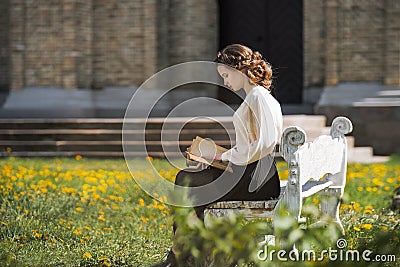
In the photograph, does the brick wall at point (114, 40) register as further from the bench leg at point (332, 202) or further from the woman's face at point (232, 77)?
the woman's face at point (232, 77)

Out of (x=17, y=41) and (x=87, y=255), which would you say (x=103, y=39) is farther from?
(x=87, y=255)

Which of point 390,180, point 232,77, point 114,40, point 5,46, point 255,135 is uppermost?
point 232,77

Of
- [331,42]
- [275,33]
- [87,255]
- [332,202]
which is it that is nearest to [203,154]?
[87,255]

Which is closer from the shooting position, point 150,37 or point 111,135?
point 111,135

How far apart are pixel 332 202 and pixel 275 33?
10.3m

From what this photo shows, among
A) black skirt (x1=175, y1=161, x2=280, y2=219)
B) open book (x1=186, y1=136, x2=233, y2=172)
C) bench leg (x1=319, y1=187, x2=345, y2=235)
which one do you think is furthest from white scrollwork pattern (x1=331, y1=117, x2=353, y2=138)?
open book (x1=186, y1=136, x2=233, y2=172)

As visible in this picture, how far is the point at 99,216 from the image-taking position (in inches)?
283

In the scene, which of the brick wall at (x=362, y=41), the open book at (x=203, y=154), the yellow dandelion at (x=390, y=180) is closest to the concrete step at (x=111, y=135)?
the brick wall at (x=362, y=41)

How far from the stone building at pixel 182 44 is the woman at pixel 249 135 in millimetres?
9059

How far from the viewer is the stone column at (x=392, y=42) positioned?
13.6 metres

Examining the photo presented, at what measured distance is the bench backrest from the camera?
14.8 feet

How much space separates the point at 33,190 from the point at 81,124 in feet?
17.3

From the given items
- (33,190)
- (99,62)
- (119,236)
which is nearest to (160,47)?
(99,62)

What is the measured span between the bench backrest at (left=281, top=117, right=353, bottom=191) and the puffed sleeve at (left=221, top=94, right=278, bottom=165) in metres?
0.12
